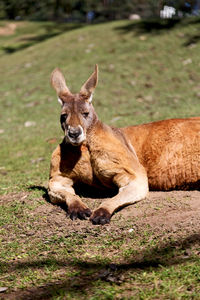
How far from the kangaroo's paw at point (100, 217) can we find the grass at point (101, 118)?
133 millimetres

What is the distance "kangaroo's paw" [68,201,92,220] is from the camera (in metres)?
3.74

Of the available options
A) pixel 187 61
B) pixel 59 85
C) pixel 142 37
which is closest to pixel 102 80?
pixel 187 61

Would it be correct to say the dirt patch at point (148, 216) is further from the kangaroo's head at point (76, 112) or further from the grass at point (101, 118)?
the kangaroo's head at point (76, 112)

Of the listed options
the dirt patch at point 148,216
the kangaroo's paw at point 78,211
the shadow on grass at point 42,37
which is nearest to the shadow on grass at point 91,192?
the dirt patch at point 148,216

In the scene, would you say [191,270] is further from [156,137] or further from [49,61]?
[49,61]

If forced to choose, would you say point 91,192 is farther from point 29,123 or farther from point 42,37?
point 42,37

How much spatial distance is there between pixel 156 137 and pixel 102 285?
6.97 feet

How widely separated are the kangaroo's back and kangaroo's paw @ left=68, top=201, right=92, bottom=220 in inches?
33.5

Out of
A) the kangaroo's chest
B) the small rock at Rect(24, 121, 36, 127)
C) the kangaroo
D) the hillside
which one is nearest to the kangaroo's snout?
the kangaroo

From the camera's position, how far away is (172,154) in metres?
4.25

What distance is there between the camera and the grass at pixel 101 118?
2.66 metres

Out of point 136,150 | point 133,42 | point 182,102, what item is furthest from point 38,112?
point 136,150

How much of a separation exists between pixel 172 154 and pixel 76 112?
3.48 ft

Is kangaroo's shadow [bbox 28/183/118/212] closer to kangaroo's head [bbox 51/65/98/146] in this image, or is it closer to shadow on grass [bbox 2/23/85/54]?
kangaroo's head [bbox 51/65/98/146]
